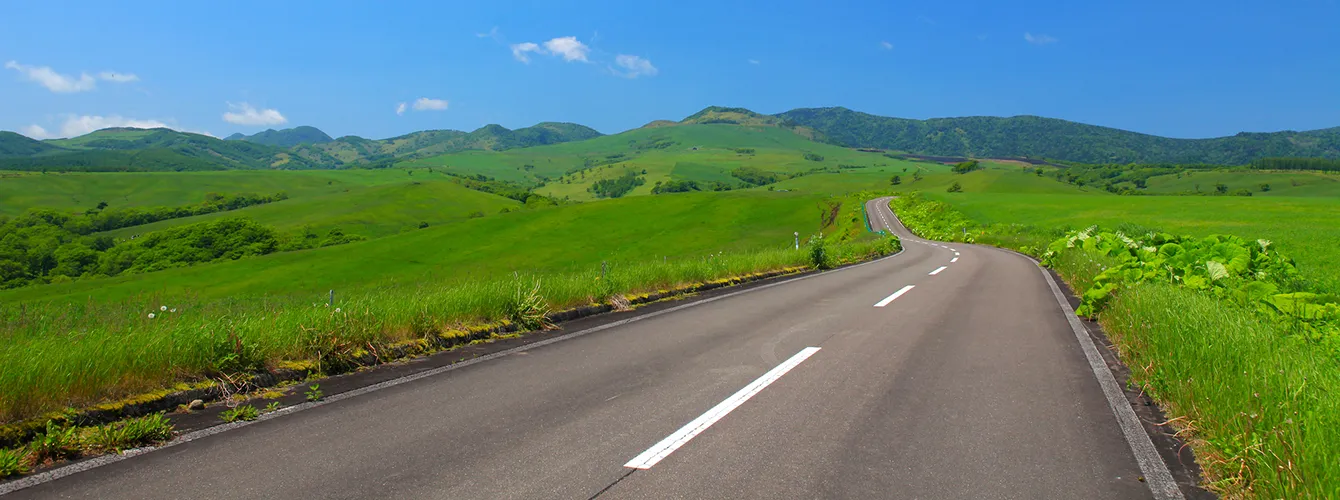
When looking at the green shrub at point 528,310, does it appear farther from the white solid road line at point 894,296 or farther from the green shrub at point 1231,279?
the green shrub at point 1231,279

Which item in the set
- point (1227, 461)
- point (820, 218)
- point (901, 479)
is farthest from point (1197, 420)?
point (820, 218)

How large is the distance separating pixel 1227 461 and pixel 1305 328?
182 inches

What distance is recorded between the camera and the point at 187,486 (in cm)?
364

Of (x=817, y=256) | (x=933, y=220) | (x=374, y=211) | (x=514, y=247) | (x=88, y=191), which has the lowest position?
(x=514, y=247)

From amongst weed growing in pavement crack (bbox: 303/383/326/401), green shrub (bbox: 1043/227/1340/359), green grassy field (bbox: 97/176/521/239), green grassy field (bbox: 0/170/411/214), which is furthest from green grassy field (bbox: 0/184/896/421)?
green grassy field (bbox: 0/170/411/214)

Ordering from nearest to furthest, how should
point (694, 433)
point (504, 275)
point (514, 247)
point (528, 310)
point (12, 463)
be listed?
point (12, 463), point (694, 433), point (528, 310), point (504, 275), point (514, 247)

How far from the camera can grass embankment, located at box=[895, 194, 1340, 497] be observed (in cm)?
360

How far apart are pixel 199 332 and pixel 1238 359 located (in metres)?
8.64

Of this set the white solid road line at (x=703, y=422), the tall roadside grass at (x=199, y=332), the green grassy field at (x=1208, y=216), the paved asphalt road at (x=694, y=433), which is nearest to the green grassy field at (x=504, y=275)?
the tall roadside grass at (x=199, y=332)

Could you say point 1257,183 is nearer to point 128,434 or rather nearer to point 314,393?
point 314,393

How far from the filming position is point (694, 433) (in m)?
4.68

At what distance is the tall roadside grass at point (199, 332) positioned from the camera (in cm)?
464

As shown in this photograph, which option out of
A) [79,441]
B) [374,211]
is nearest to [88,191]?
[374,211]

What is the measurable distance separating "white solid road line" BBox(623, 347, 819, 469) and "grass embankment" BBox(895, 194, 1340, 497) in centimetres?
313
